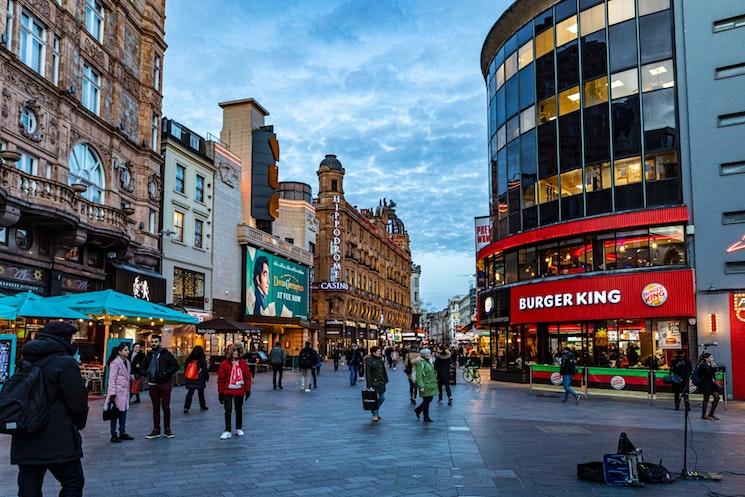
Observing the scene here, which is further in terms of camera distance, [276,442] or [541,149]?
[541,149]

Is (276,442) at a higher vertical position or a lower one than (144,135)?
lower

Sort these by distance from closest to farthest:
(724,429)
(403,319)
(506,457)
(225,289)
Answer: (506,457) → (724,429) → (225,289) → (403,319)

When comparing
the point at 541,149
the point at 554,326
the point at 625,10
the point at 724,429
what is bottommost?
the point at 724,429

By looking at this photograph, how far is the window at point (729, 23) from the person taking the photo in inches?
1002

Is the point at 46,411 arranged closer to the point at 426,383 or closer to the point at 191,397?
the point at 426,383

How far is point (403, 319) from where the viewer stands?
10544cm

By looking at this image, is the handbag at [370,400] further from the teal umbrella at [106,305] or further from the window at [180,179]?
the window at [180,179]

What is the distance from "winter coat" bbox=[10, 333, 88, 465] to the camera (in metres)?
5.20

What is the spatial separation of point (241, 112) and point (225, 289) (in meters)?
14.0

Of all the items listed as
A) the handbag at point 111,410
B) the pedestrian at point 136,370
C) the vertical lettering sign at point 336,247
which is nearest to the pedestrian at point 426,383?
the handbag at point 111,410

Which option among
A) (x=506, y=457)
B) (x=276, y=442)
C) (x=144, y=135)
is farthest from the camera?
(x=144, y=135)

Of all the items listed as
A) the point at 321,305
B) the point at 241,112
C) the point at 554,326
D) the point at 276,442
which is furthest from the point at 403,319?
the point at 276,442

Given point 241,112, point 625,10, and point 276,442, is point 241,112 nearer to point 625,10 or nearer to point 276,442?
point 625,10

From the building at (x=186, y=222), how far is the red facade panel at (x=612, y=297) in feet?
58.3
